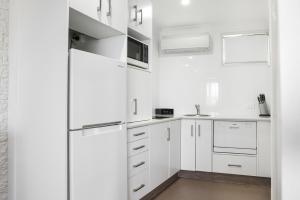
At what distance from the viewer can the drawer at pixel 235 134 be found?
3.57 m

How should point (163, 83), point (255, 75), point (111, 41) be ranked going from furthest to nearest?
point (163, 83), point (255, 75), point (111, 41)

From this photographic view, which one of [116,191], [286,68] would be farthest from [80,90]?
[286,68]

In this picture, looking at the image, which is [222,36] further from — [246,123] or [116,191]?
[116,191]

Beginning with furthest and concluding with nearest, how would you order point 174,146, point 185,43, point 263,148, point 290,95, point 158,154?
point 185,43 < point 174,146 < point 263,148 < point 158,154 < point 290,95

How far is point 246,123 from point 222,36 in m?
1.56

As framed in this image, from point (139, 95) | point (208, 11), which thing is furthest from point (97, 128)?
point (208, 11)

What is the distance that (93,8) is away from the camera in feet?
6.24

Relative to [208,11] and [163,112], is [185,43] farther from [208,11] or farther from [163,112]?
[163,112]

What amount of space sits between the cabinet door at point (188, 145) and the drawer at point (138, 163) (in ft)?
4.00

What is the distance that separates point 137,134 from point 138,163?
30cm

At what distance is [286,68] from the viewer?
0.79 metres

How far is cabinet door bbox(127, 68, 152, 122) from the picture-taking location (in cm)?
275

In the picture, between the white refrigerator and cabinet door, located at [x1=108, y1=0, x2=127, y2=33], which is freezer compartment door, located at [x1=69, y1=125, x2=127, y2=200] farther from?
cabinet door, located at [x1=108, y1=0, x2=127, y2=33]

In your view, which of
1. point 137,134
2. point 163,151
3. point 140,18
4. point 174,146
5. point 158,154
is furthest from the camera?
point 174,146
